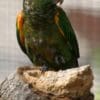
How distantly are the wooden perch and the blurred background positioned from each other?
2.75 m

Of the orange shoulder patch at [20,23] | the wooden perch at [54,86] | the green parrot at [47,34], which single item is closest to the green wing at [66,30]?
the green parrot at [47,34]

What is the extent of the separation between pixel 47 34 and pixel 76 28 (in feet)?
8.09

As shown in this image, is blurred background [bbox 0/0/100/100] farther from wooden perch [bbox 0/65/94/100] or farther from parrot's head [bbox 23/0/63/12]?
wooden perch [bbox 0/65/94/100]

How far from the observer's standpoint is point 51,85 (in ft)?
7.80

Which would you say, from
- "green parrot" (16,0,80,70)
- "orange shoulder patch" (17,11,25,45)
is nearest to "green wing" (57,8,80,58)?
"green parrot" (16,0,80,70)

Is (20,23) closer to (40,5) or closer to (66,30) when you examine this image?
(40,5)

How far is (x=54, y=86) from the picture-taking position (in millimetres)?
2371

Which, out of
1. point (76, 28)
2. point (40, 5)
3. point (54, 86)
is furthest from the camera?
point (76, 28)

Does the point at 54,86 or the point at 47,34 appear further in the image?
the point at 47,34

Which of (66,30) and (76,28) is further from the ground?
(66,30)

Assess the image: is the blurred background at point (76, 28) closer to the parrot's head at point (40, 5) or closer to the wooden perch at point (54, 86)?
the parrot's head at point (40, 5)

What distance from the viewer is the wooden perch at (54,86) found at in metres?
2.35

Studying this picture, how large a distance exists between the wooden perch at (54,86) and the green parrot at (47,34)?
0.58 meters

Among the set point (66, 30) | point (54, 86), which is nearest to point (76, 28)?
point (66, 30)
